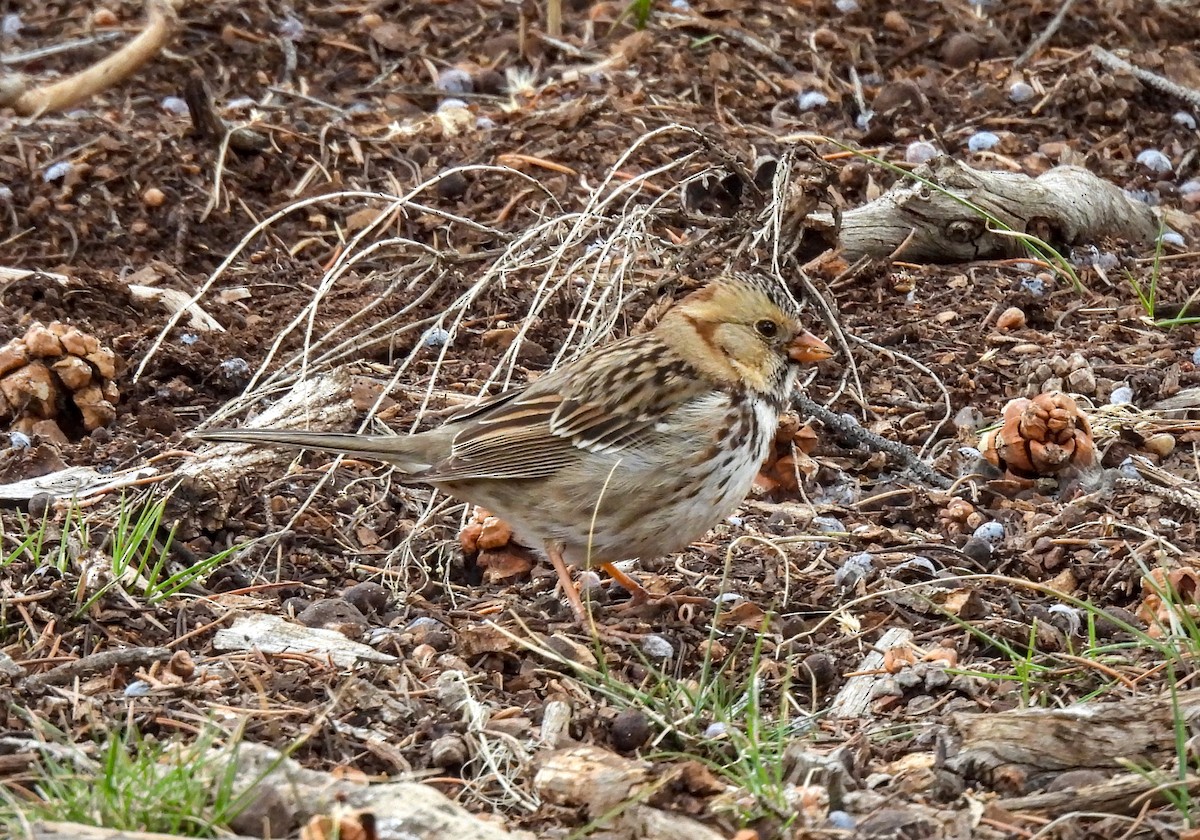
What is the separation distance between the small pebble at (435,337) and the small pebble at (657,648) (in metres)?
1.92

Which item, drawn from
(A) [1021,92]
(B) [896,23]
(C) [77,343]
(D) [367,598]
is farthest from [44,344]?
(B) [896,23]

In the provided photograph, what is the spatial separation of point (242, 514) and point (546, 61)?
12.5ft

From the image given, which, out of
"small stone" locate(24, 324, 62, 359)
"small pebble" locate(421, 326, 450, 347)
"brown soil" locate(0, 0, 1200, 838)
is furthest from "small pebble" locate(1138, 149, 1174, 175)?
"small stone" locate(24, 324, 62, 359)

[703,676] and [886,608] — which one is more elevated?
[703,676]

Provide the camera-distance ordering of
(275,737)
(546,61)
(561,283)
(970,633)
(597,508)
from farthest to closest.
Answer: (546,61)
(561,283)
(597,508)
(970,633)
(275,737)

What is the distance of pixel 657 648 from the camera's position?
4.11m

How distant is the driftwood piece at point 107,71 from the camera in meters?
7.48

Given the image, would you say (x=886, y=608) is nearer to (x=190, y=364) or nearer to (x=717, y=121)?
(x=190, y=364)

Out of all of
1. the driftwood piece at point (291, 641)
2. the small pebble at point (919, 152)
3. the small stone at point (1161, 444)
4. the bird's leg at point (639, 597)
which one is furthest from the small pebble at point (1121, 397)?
the driftwood piece at point (291, 641)

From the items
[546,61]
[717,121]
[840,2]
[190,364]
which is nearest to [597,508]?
[190,364]

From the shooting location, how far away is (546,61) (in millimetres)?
7914

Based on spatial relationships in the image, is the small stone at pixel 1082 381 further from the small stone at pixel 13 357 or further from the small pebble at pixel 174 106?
the small pebble at pixel 174 106

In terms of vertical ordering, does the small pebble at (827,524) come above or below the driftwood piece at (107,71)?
below

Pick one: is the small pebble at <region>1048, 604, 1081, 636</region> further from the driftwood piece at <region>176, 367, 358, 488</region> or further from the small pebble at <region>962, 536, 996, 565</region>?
the driftwood piece at <region>176, 367, 358, 488</region>
